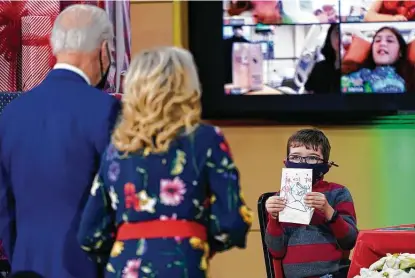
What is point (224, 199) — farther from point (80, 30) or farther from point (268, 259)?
point (268, 259)

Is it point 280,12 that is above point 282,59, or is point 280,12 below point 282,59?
above

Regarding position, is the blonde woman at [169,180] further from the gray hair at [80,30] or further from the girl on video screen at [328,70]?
the girl on video screen at [328,70]

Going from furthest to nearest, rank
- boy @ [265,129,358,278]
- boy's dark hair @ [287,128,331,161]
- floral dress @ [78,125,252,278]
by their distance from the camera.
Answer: boy's dark hair @ [287,128,331,161] → boy @ [265,129,358,278] → floral dress @ [78,125,252,278]

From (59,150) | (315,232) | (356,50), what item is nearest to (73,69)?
(59,150)

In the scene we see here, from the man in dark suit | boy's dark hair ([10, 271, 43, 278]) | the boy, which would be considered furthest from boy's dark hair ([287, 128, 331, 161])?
boy's dark hair ([10, 271, 43, 278])

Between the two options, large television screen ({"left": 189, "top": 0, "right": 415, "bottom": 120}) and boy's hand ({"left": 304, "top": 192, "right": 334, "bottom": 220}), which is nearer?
boy's hand ({"left": 304, "top": 192, "right": 334, "bottom": 220})

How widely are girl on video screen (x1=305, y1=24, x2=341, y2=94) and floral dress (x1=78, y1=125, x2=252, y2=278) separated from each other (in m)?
3.08

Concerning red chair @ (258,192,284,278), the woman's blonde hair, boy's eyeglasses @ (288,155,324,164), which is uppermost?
the woman's blonde hair

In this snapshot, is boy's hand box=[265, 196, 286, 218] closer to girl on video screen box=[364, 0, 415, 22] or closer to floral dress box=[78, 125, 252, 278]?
floral dress box=[78, 125, 252, 278]

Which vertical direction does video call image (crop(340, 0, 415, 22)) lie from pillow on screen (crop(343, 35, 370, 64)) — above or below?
above

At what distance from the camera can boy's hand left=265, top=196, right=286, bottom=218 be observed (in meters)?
3.78

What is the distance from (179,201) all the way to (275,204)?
1.29 meters

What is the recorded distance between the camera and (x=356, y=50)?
560cm

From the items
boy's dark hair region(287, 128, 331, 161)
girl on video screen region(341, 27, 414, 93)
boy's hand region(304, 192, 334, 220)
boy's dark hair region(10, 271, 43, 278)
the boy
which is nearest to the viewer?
boy's dark hair region(10, 271, 43, 278)
